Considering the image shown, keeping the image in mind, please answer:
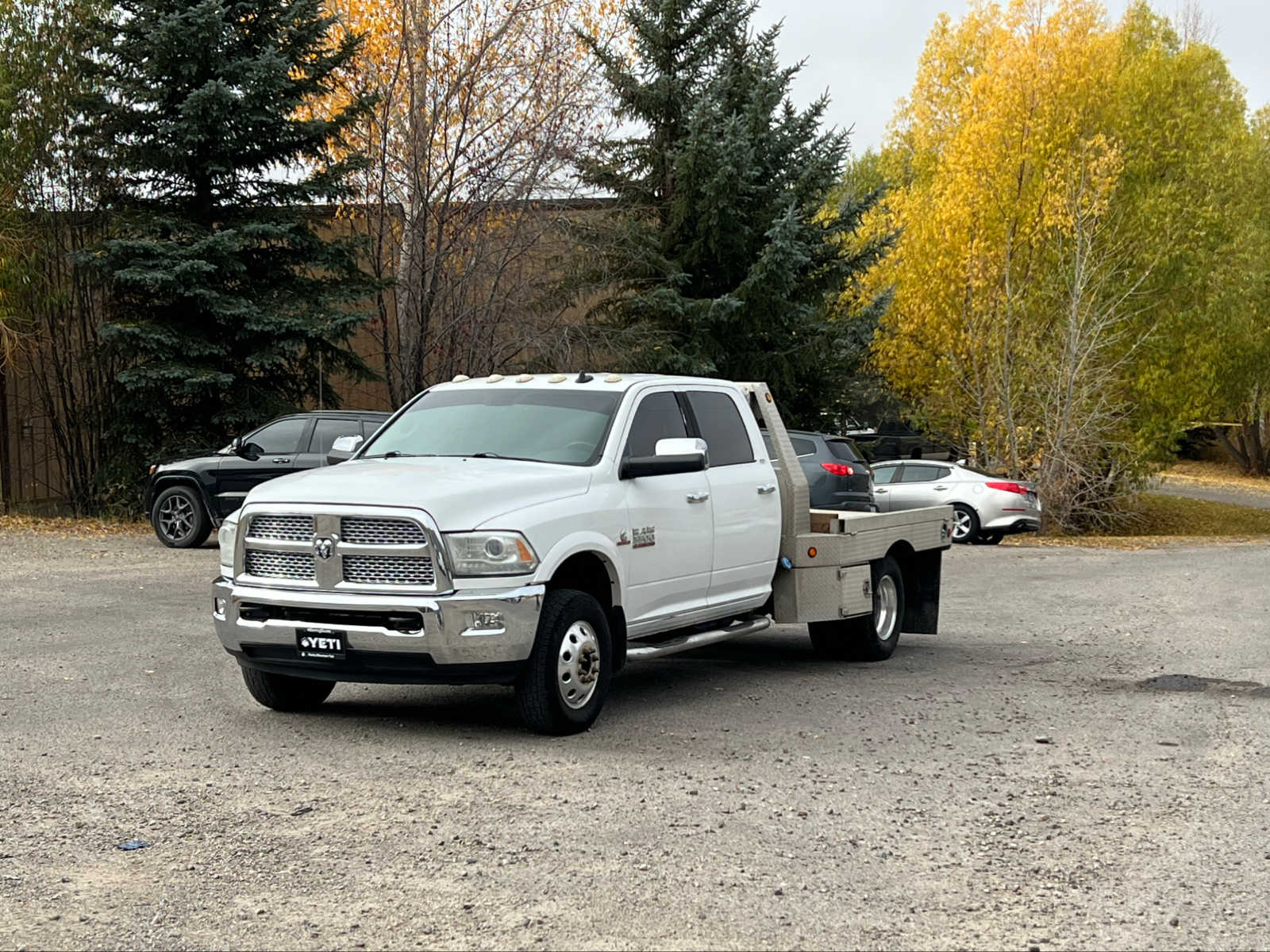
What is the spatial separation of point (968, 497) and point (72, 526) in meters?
14.7

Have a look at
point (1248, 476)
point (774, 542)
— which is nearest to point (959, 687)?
Answer: point (774, 542)

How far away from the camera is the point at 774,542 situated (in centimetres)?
1016

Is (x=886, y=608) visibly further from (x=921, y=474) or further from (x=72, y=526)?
(x=72, y=526)

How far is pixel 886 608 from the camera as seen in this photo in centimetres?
1138

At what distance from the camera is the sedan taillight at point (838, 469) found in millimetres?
20156

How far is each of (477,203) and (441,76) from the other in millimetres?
2237

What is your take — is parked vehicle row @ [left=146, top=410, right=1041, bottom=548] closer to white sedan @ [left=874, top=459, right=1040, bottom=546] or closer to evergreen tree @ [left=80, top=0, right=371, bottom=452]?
evergreen tree @ [left=80, top=0, right=371, bottom=452]

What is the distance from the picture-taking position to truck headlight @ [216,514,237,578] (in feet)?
27.6

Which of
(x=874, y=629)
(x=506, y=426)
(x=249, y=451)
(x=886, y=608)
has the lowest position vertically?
(x=874, y=629)

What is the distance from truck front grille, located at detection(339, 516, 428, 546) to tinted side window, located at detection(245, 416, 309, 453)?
1210 cm

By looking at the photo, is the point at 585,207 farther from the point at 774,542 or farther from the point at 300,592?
the point at 300,592

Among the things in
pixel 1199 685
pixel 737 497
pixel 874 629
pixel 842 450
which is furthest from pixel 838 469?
pixel 737 497

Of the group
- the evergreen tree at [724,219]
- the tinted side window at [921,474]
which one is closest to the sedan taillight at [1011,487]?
the tinted side window at [921,474]

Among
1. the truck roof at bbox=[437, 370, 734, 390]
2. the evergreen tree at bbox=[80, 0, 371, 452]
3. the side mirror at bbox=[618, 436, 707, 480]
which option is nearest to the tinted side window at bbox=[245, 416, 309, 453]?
the evergreen tree at bbox=[80, 0, 371, 452]
